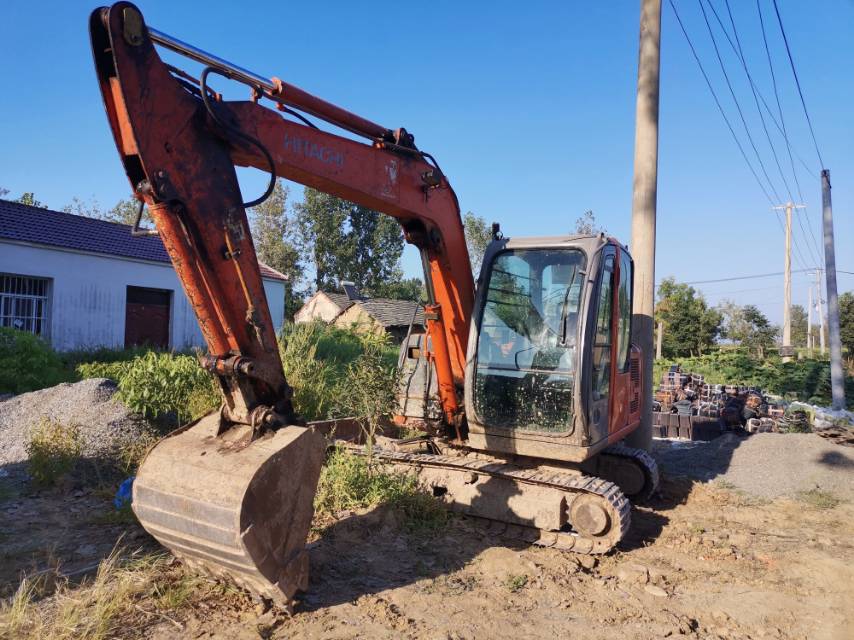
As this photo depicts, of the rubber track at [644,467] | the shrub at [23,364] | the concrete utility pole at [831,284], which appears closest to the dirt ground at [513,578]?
the rubber track at [644,467]

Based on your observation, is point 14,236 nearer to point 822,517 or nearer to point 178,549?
point 178,549

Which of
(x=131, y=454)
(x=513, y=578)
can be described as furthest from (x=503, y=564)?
(x=131, y=454)

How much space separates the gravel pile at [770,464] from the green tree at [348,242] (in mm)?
29617

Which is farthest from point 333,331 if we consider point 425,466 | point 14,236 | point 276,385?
point 276,385

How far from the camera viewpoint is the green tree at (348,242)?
36438mm

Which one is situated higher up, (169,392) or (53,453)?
(169,392)

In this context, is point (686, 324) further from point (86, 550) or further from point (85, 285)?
point (86, 550)

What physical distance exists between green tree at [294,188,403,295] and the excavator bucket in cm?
3319

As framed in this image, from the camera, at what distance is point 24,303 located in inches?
607

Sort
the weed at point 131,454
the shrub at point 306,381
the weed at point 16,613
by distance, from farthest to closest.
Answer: the shrub at point 306,381, the weed at point 131,454, the weed at point 16,613

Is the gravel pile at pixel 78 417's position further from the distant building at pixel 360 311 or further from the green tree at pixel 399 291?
the green tree at pixel 399 291

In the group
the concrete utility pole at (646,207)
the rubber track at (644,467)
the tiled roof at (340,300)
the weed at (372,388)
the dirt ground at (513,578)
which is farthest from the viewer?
the tiled roof at (340,300)

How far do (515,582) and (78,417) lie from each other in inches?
219

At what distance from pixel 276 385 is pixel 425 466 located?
7.34ft
